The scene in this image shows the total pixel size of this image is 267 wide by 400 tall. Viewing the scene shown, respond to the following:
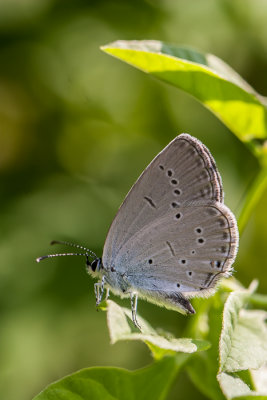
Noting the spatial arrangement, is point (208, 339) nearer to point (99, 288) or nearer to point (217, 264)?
point (217, 264)

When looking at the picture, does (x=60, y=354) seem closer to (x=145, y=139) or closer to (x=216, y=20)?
(x=145, y=139)

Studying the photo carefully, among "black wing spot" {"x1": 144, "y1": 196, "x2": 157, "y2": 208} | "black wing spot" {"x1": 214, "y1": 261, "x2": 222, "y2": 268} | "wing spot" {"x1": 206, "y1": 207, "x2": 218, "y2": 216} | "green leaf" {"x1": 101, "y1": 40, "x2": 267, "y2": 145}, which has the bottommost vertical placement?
"black wing spot" {"x1": 214, "y1": 261, "x2": 222, "y2": 268}

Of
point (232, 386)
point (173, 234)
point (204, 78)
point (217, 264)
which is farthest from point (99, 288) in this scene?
point (232, 386)

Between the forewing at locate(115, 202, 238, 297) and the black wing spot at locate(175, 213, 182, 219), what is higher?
the black wing spot at locate(175, 213, 182, 219)

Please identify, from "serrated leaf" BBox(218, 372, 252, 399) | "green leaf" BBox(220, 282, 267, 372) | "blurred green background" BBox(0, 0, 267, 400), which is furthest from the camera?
"blurred green background" BBox(0, 0, 267, 400)

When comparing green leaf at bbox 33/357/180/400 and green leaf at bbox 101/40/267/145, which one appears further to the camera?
green leaf at bbox 101/40/267/145

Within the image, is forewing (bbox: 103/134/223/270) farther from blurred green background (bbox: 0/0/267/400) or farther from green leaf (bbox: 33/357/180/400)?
blurred green background (bbox: 0/0/267/400)

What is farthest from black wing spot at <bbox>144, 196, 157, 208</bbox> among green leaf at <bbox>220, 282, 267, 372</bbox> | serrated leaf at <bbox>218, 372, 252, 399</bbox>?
serrated leaf at <bbox>218, 372, 252, 399</bbox>
